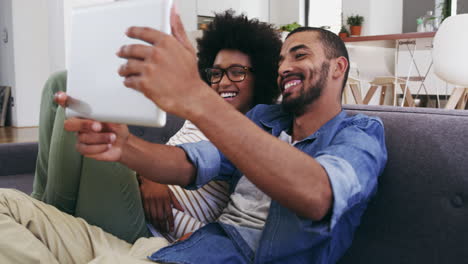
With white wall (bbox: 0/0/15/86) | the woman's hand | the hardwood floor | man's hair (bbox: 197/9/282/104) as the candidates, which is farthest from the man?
white wall (bbox: 0/0/15/86)

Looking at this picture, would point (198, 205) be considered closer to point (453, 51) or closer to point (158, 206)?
point (158, 206)

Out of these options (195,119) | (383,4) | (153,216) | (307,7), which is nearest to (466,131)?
(195,119)

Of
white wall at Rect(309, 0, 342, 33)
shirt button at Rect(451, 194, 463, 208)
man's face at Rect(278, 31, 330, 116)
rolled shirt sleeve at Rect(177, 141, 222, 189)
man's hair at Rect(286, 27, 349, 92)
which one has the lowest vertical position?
shirt button at Rect(451, 194, 463, 208)

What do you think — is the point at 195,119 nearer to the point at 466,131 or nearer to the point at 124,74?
the point at 124,74

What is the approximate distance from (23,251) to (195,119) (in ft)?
1.71

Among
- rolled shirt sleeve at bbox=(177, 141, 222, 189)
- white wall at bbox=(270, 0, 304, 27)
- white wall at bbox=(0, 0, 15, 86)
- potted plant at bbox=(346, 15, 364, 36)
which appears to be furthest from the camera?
white wall at bbox=(270, 0, 304, 27)

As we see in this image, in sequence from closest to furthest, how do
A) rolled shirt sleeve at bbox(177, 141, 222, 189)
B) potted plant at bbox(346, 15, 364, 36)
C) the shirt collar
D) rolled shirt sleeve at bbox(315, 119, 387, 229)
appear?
rolled shirt sleeve at bbox(315, 119, 387, 229) < rolled shirt sleeve at bbox(177, 141, 222, 189) < the shirt collar < potted plant at bbox(346, 15, 364, 36)

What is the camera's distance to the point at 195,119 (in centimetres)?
64

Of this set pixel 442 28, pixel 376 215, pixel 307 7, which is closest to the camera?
pixel 376 215

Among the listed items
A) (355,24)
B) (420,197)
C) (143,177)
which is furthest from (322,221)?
(355,24)

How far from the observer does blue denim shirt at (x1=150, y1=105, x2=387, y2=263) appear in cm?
78

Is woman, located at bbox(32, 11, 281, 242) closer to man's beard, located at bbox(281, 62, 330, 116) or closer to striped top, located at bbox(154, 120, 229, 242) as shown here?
striped top, located at bbox(154, 120, 229, 242)

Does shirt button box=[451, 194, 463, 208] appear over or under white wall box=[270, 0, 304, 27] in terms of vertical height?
under

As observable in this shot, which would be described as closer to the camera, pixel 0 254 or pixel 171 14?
pixel 171 14
